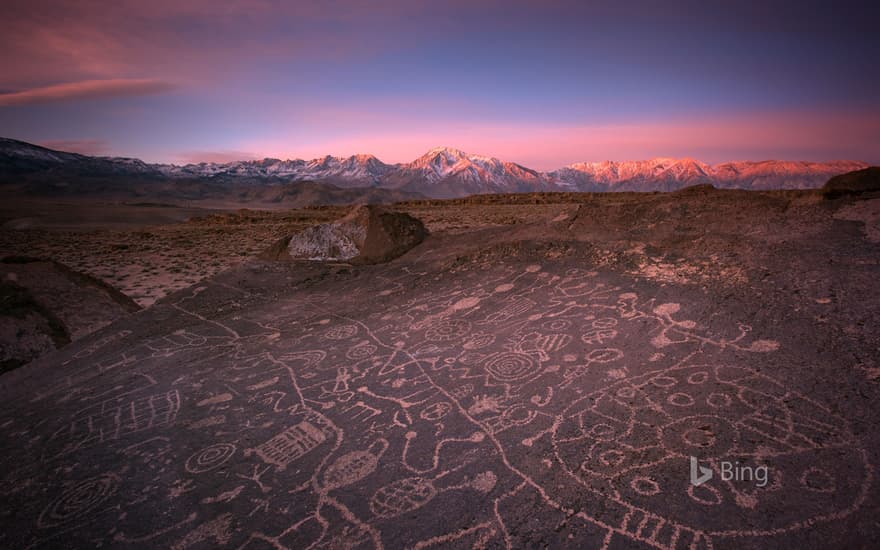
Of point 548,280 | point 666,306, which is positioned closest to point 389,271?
point 548,280

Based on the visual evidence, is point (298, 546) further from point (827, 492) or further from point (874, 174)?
point (874, 174)

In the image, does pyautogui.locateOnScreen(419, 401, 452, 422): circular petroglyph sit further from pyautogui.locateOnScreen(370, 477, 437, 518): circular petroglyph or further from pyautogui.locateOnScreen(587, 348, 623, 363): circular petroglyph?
pyautogui.locateOnScreen(587, 348, 623, 363): circular petroglyph

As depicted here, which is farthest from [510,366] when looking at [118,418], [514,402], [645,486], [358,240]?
[358,240]

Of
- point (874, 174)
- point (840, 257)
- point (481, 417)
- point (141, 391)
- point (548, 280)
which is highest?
point (874, 174)

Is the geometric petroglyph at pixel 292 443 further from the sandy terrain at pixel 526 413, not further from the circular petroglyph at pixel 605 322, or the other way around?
the circular petroglyph at pixel 605 322

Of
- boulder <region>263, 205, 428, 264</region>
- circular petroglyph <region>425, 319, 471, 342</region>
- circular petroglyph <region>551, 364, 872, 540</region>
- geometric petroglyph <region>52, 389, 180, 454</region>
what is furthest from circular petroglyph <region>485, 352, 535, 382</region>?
boulder <region>263, 205, 428, 264</region>
